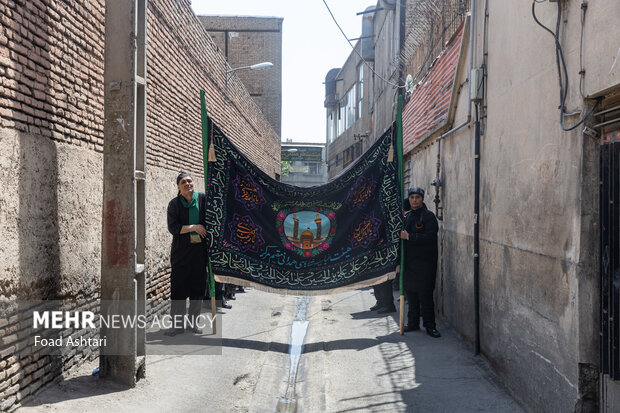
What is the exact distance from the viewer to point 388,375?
19.2ft

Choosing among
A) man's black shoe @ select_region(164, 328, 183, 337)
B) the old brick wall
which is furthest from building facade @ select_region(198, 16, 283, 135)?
man's black shoe @ select_region(164, 328, 183, 337)

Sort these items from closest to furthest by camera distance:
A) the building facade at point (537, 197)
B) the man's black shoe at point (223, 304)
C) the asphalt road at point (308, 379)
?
1. the building facade at point (537, 197)
2. the asphalt road at point (308, 379)
3. the man's black shoe at point (223, 304)

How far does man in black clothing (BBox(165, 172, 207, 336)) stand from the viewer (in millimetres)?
7023

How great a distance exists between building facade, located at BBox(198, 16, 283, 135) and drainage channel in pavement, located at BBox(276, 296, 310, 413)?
22226 millimetres

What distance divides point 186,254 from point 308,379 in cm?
221

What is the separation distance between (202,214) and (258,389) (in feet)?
7.98

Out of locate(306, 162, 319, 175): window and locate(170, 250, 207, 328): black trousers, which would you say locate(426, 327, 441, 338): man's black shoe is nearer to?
locate(170, 250, 207, 328): black trousers

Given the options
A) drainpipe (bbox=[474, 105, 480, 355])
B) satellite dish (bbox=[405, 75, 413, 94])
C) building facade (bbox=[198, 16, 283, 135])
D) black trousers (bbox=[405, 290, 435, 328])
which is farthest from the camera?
building facade (bbox=[198, 16, 283, 135])

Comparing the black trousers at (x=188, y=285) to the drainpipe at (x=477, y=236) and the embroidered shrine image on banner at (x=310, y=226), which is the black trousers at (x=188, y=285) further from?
the drainpipe at (x=477, y=236)

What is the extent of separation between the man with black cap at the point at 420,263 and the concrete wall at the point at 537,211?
0.47 meters

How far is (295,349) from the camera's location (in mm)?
7238

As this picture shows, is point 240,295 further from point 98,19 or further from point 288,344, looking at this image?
point 98,19

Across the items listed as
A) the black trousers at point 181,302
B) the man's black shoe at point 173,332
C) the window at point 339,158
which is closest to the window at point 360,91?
the window at point 339,158

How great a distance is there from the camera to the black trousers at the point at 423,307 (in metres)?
7.41
